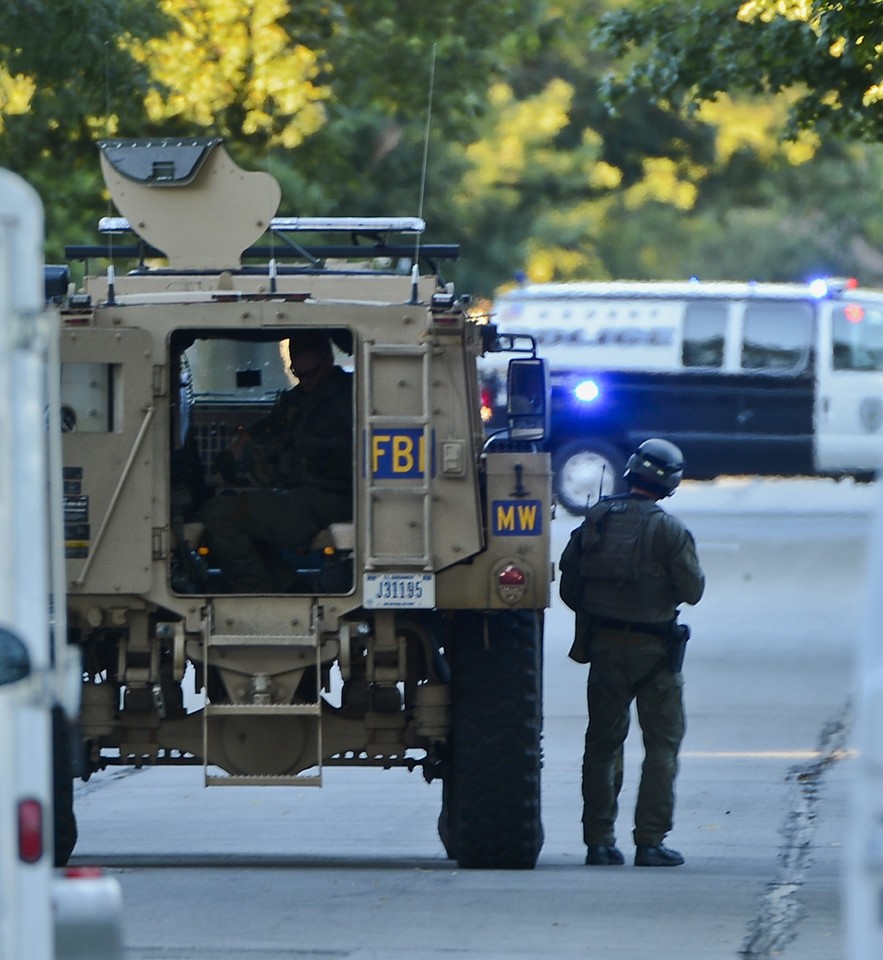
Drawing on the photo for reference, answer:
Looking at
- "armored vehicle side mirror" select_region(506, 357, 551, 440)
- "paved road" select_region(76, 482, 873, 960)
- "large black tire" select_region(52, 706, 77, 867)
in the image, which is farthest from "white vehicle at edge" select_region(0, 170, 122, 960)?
"armored vehicle side mirror" select_region(506, 357, 551, 440)

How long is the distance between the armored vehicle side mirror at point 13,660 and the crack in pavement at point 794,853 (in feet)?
11.0

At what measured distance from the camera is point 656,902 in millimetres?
8008

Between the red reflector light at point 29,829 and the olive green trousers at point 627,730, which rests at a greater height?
the red reflector light at point 29,829

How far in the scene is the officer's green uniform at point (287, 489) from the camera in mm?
8836

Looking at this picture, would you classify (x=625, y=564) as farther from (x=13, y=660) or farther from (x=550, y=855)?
(x=13, y=660)

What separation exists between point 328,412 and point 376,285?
0.55 meters

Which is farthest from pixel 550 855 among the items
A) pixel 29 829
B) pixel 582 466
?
pixel 582 466

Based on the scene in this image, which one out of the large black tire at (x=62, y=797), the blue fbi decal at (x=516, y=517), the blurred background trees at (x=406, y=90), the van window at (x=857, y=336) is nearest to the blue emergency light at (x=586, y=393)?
the van window at (x=857, y=336)

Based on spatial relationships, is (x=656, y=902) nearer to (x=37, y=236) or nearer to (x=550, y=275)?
(x=37, y=236)

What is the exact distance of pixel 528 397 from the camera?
9.02 meters

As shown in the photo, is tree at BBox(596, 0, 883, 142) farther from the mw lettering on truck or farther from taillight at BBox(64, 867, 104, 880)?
taillight at BBox(64, 867, 104, 880)

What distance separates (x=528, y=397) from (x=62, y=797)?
2.39 m

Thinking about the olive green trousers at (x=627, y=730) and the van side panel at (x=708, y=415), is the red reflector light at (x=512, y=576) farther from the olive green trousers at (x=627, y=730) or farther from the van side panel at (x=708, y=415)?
the van side panel at (x=708, y=415)

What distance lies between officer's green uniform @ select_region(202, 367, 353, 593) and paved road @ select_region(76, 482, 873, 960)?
120 centimetres
